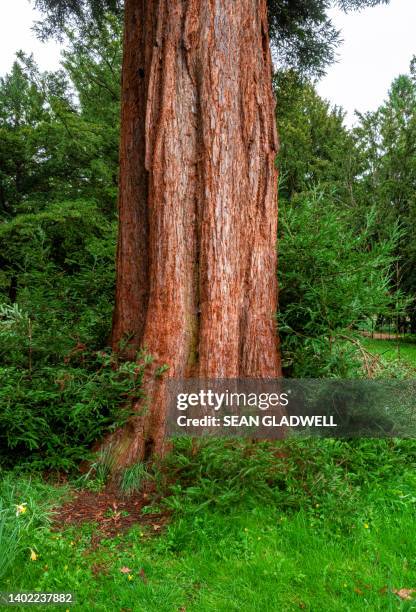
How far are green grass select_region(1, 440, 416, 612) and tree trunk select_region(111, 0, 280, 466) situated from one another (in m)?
0.71

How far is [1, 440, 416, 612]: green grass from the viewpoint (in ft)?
7.32

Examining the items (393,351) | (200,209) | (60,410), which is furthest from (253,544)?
(393,351)

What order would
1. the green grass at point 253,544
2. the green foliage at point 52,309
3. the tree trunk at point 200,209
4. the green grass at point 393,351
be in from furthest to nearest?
the green grass at point 393,351 < the green foliage at point 52,309 < the tree trunk at point 200,209 < the green grass at point 253,544

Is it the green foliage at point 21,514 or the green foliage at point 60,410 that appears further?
the green foliage at point 60,410

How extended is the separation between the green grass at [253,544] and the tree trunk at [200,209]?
2.32 feet

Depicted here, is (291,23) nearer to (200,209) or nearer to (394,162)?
(200,209)

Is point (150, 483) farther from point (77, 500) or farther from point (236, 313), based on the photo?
point (236, 313)

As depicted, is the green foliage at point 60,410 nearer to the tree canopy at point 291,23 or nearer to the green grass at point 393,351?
the green grass at point 393,351

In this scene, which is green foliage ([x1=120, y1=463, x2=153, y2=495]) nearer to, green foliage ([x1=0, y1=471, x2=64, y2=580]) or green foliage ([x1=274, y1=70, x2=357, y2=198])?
green foliage ([x1=0, y1=471, x2=64, y2=580])

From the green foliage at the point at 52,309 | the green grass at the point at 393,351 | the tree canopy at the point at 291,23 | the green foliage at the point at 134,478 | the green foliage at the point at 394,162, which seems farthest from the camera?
the green foliage at the point at 394,162

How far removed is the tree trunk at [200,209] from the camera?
11.8 feet

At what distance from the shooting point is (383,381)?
12.7 ft

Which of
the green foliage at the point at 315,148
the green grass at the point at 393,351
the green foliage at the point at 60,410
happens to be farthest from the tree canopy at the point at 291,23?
the green foliage at the point at 315,148

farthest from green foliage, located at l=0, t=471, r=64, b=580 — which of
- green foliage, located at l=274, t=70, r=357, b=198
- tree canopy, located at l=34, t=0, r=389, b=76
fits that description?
green foliage, located at l=274, t=70, r=357, b=198
